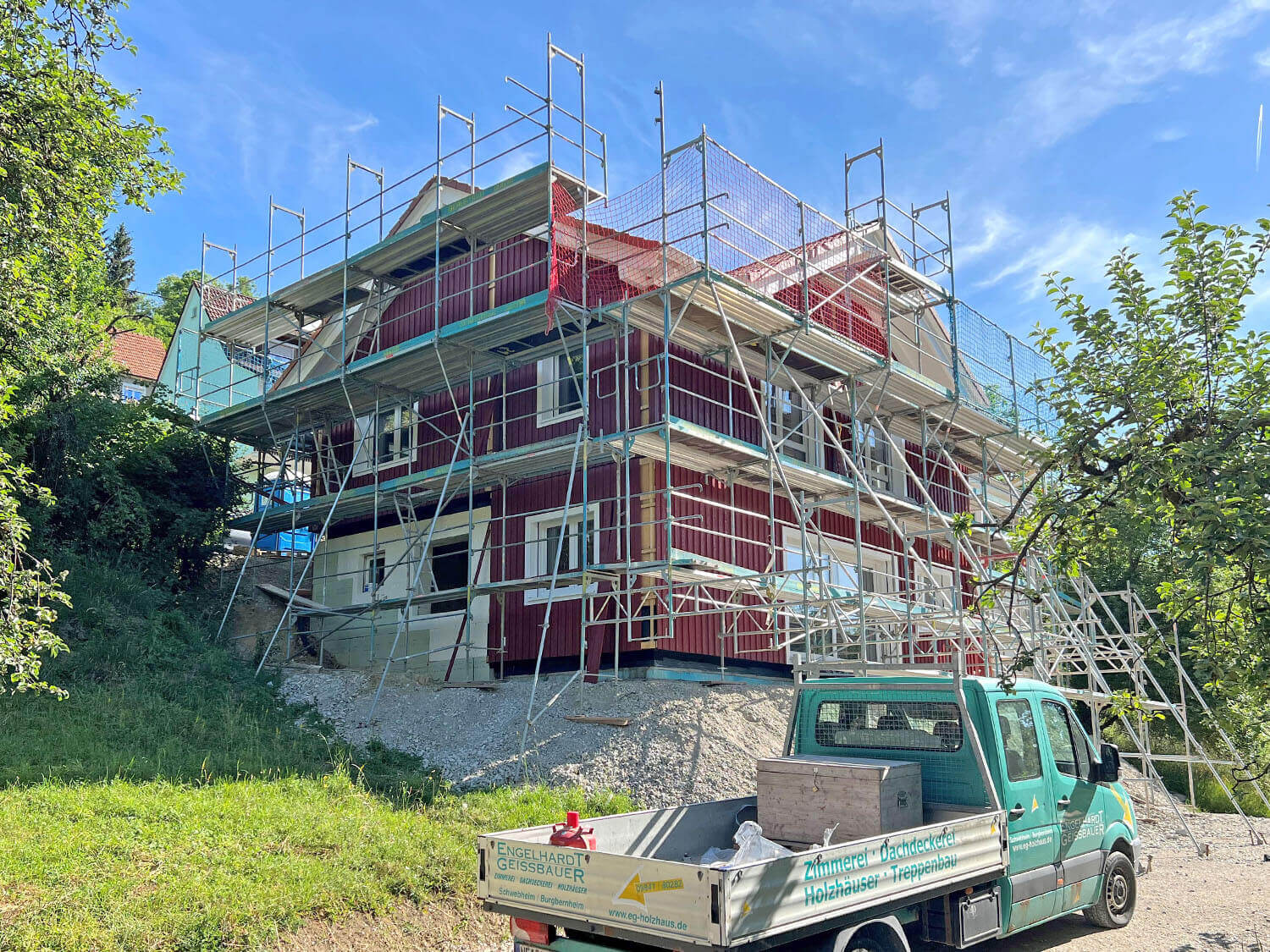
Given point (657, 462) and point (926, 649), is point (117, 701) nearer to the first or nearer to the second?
point (657, 462)

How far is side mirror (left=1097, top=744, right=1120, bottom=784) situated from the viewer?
8758mm

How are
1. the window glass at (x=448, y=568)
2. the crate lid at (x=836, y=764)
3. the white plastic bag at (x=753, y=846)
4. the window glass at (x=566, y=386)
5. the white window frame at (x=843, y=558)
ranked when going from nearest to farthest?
1. the white plastic bag at (x=753, y=846)
2. the crate lid at (x=836, y=764)
3. the white window frame at (x=843, y=558)
4. the window glass at (x=566, y=386)
5. the window glass at (x=448, y=568)

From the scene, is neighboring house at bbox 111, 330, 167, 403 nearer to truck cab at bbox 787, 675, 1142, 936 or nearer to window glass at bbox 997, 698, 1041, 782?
truck cab at bbox 787, 675, 1142, 936

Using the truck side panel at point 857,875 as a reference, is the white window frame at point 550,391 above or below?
above

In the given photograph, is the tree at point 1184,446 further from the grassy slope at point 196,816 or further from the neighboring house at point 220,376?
the neighboring house at point 220,376

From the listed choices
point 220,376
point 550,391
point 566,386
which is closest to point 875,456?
point 566,386

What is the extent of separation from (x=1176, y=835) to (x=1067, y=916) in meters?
6.96

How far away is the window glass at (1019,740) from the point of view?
8.05 m

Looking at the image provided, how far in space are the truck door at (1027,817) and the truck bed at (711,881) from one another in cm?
45

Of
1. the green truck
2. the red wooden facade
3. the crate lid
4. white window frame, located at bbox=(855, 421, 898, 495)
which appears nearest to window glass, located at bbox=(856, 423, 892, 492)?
white window frame, located at bbox=(855, 421, 898, 495)

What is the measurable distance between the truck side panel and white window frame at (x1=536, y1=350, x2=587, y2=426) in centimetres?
1169

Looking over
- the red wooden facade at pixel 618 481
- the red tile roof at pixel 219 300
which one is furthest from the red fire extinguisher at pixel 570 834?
the red tile roof at pixel 219 300

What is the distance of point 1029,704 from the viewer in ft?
27.8

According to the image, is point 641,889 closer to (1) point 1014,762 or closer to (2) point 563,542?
(1) point 1014,762
